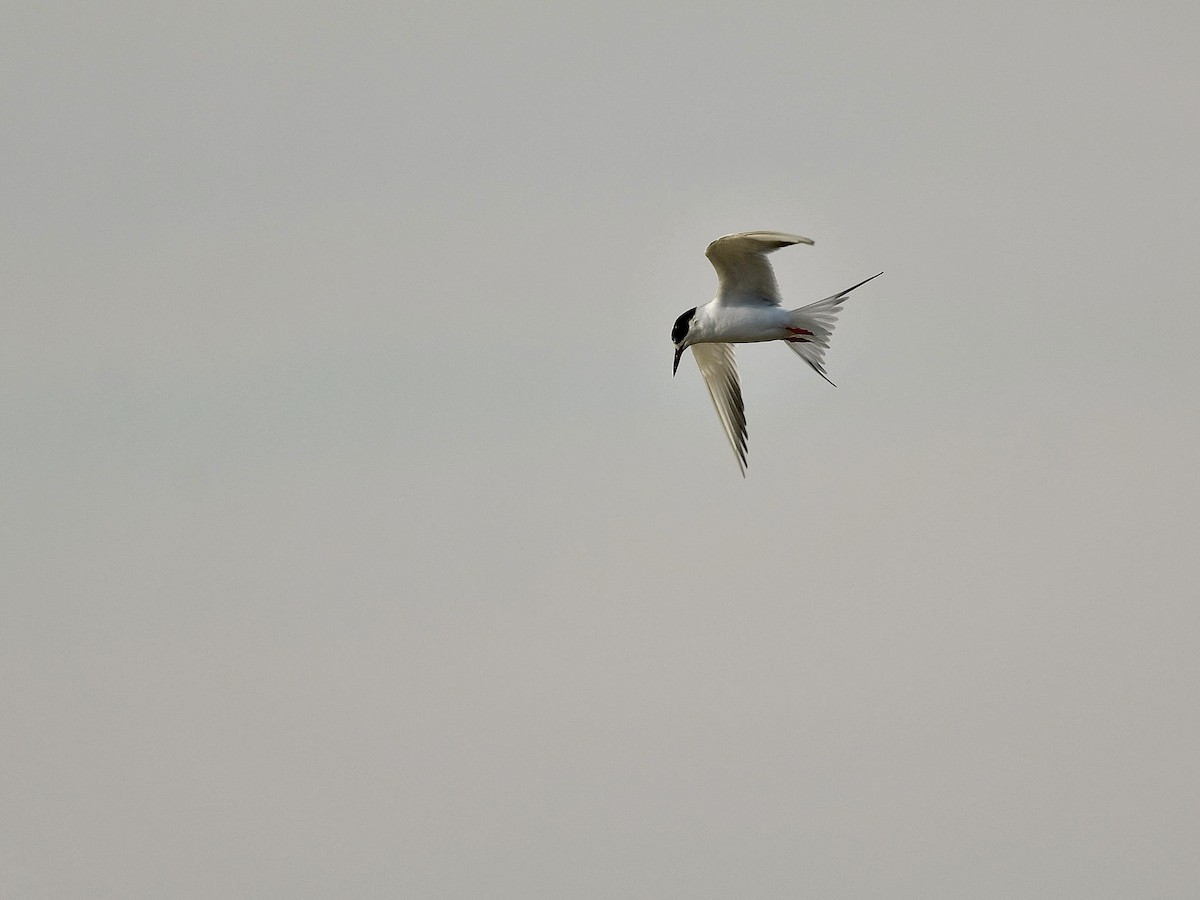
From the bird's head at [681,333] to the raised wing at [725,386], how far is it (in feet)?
4.78

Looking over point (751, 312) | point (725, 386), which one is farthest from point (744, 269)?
point (725, 386)

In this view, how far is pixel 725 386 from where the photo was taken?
92.0 ft

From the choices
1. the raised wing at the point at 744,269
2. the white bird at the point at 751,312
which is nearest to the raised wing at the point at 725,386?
the white bird at the point at 751,312

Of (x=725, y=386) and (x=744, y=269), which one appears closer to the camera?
(x=744, y=269)

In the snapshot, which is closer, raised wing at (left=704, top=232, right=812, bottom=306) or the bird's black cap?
raised wing at (left=704, top=232, right=812, bottom=306)

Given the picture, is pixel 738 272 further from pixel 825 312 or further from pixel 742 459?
pixel 742 459

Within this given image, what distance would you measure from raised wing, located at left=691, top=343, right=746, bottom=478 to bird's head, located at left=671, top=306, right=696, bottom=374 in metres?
1.46

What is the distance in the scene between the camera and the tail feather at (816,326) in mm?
24525

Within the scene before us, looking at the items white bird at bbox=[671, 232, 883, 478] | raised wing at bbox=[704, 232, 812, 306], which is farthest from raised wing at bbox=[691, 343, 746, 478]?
raised wing at bbox=[704, 232, 812, 306]

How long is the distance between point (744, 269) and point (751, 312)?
1.96 feet

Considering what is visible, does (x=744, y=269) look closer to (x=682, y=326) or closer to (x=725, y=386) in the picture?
(x=682, y=326)

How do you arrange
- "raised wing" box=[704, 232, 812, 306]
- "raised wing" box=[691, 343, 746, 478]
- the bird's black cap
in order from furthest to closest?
"raised wing" box=[691, 343, 746, 478] < the bird's black cap < "raised wing" box=[704, 232, 812, 306]

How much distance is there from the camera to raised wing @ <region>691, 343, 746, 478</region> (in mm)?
27906

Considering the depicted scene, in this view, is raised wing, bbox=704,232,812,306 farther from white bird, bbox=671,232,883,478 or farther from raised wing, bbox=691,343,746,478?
raised wing, bbox=691,343,746,478
